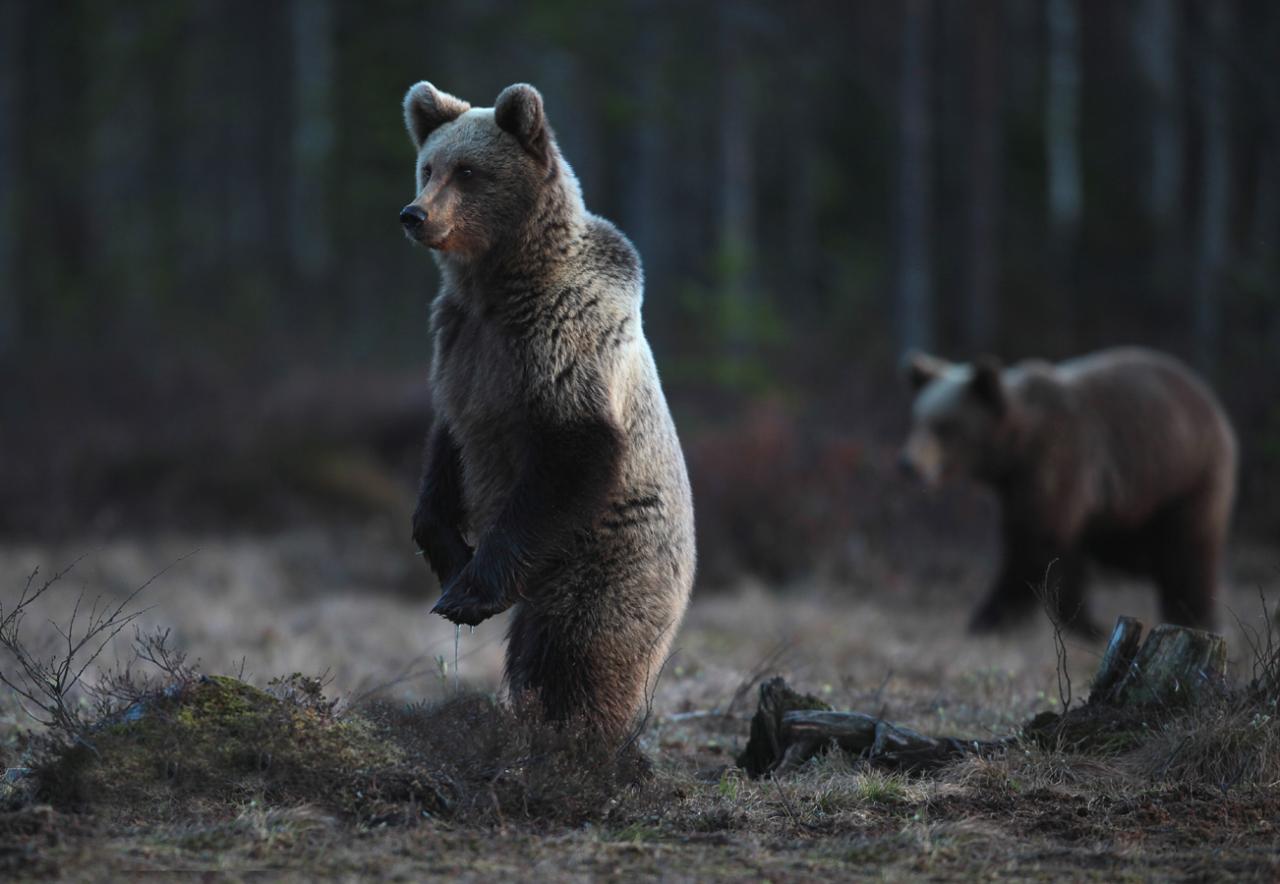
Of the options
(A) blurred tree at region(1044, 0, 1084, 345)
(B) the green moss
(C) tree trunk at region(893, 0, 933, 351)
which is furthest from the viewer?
(A) blurred tree at region(1044, 0, 1084, 345)

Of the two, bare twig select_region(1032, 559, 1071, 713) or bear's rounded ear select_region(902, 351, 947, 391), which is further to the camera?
bear's rounded ear select_region(902, 351, 947, 391)

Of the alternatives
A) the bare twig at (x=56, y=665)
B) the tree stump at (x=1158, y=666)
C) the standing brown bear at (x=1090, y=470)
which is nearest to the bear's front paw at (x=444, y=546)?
the bare twig at (x=56, y=665)

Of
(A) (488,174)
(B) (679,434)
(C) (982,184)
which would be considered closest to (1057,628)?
(A) (488,174)

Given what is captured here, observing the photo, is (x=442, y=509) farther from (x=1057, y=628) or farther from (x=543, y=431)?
(x=1057, y=628)

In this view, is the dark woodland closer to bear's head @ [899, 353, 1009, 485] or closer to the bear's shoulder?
bear's head @ [899, 353, 1009, 485]

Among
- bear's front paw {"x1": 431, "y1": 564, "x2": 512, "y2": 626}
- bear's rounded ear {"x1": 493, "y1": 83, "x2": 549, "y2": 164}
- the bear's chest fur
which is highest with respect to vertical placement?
bear's rounded ear {"x1": 493, "y1": 83, "x2": 549, "y2": 164}

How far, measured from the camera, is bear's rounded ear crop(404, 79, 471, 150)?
5.45m

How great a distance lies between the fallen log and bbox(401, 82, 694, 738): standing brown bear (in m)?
0.61

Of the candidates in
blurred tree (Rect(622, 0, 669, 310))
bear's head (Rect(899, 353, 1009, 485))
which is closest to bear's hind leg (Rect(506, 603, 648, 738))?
bear's head (Rect(899, 353, 1009, 485))

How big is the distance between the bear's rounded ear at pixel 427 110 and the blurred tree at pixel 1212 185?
1216 cm

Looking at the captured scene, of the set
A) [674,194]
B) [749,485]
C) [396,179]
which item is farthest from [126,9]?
[749,485]

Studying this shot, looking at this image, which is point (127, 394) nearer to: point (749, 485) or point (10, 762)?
point (749, 485)

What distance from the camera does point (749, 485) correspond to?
1255 cm

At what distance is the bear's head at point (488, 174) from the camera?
517 cm
